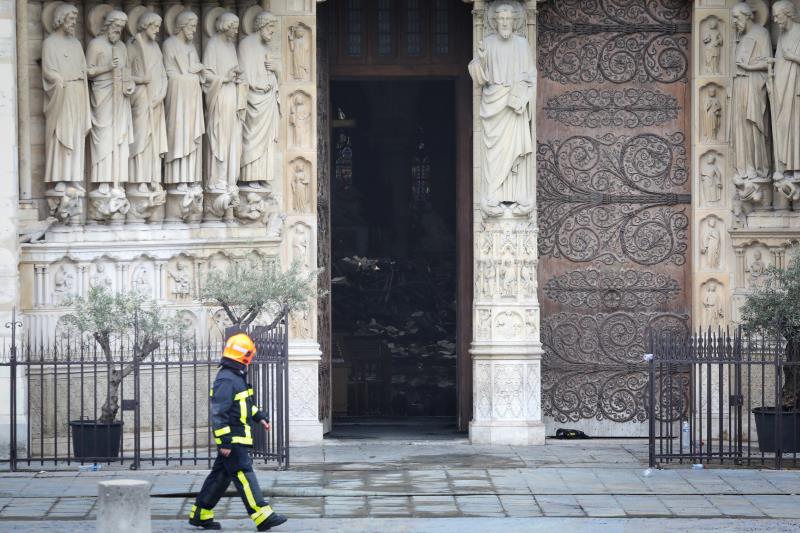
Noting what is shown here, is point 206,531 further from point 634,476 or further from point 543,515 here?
point 634,476

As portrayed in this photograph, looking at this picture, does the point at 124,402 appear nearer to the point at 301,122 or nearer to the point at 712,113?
the point at 301,122

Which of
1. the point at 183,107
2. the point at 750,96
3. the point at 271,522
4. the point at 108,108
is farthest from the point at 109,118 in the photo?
the point at 750,96

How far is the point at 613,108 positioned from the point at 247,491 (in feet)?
26.4

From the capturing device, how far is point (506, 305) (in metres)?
18.6

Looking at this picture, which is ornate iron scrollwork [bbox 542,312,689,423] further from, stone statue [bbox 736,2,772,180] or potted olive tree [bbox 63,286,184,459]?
potted olive tree [bbox 63,286,184,459]

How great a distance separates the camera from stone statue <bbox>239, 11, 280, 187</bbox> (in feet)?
60.0

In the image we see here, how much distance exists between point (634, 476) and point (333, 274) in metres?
8.77

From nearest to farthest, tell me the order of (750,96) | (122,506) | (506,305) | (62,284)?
(122,506), (62,284), (750,96), (506,305)

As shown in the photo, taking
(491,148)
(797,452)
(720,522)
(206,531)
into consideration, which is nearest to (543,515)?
(720,522)

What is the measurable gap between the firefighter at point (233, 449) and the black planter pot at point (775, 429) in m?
5.77

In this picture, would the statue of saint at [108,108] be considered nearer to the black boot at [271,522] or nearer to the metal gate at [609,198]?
the metal gate at [609,198]

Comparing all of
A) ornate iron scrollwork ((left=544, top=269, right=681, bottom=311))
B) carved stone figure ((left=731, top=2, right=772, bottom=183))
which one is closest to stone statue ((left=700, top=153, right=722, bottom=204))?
carved stone figure ((left=731, top=2, right=772, bottom=183))

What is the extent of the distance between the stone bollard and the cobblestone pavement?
149 cm

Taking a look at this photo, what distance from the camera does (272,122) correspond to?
60.4ft
